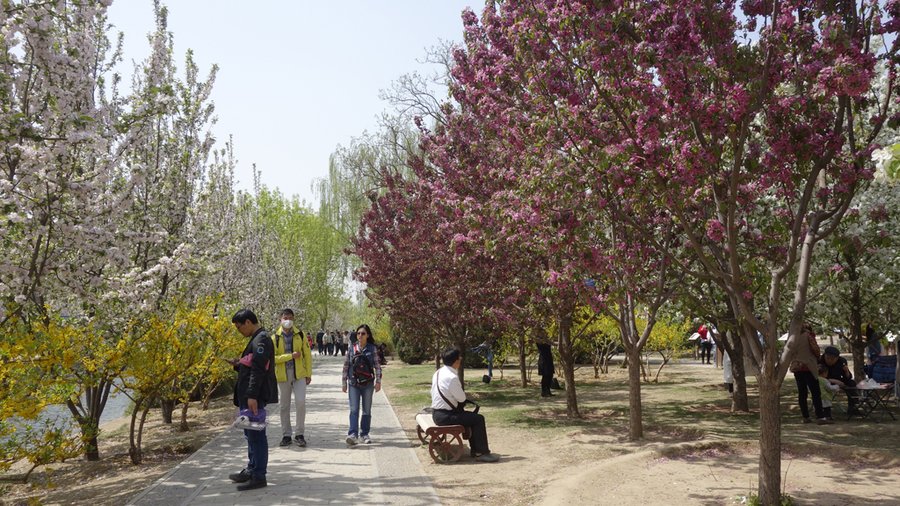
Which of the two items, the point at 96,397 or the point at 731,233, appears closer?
the point at 731,233

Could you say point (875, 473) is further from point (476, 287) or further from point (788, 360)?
point (476, 287)

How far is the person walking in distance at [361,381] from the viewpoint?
10.1m

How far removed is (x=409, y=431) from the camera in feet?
37.6

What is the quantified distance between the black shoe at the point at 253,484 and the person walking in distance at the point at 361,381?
2698mm

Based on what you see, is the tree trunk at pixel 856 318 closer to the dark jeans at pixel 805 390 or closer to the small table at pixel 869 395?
the small table at pixel 869 395

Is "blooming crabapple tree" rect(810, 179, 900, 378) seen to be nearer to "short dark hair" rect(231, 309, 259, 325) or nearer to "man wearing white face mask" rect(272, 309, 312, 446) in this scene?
"man wearing white face mask" rect(272, 309, 312, 446)

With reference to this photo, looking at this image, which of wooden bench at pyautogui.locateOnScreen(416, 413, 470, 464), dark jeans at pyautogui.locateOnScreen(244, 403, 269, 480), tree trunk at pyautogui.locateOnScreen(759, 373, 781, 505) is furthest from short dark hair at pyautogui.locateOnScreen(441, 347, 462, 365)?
tree trunk at pyautogui.locateOnScreen(759, 373, 781, 505)

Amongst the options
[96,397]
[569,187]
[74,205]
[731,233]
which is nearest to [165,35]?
[74,205]

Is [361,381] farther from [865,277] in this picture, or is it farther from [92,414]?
[865,277]

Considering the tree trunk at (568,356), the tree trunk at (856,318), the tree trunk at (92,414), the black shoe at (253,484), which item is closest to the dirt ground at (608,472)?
the tree trunk at (92,414)

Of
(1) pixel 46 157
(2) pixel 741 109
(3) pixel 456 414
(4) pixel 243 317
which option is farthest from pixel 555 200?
(1) pixel 46 157

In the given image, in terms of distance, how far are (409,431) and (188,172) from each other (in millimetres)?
5587

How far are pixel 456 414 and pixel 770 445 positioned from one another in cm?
392

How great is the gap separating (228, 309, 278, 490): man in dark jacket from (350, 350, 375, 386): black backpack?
2.26 metres
